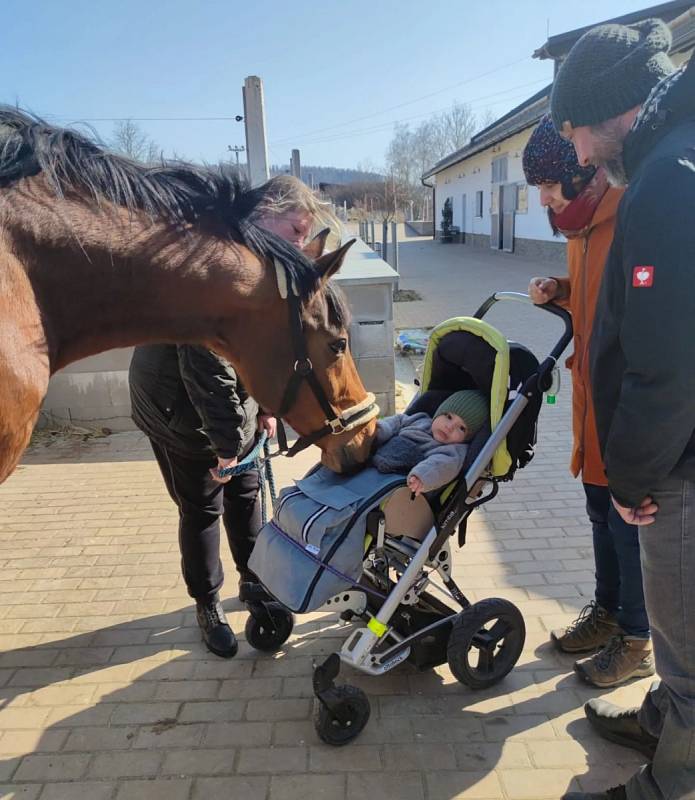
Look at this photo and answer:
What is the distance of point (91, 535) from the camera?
13.1 feet

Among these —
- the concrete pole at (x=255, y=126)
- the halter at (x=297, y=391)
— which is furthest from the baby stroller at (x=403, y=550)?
the concrete pole at (x=255, y=126)

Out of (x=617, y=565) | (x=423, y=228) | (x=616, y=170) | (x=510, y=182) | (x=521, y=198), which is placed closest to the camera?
(x=616, y=170)

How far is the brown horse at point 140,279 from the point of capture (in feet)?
5.16

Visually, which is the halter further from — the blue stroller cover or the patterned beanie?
the patterned beanie

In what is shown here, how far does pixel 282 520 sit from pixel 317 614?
945 mm

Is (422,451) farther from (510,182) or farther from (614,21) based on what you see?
(510,182)

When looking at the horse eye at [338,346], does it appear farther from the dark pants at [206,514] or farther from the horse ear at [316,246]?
the dark pants at [206,514]

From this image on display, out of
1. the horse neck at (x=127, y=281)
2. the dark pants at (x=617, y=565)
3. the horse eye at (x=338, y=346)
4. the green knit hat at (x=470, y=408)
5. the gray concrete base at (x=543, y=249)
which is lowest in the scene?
the dark pants at (x=617, y=565)

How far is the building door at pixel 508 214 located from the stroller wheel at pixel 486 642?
73.3ft

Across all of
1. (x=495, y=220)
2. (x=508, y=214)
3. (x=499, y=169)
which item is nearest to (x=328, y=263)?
(x=508, y=214)

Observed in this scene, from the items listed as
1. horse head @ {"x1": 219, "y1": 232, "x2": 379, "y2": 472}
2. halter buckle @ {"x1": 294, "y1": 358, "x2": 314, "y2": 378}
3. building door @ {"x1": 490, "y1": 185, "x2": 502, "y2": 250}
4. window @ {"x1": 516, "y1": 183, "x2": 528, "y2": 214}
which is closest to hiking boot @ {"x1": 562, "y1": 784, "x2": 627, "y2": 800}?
horse head @ {"x1": 219, "y1": 232, "x2": 379, "y2": 472}

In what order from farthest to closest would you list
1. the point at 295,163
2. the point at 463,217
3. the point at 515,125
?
the point at 463,217, the point at 515,125, the point at 295,163

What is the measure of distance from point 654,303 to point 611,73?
2.19 feet

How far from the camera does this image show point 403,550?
7.84ft
